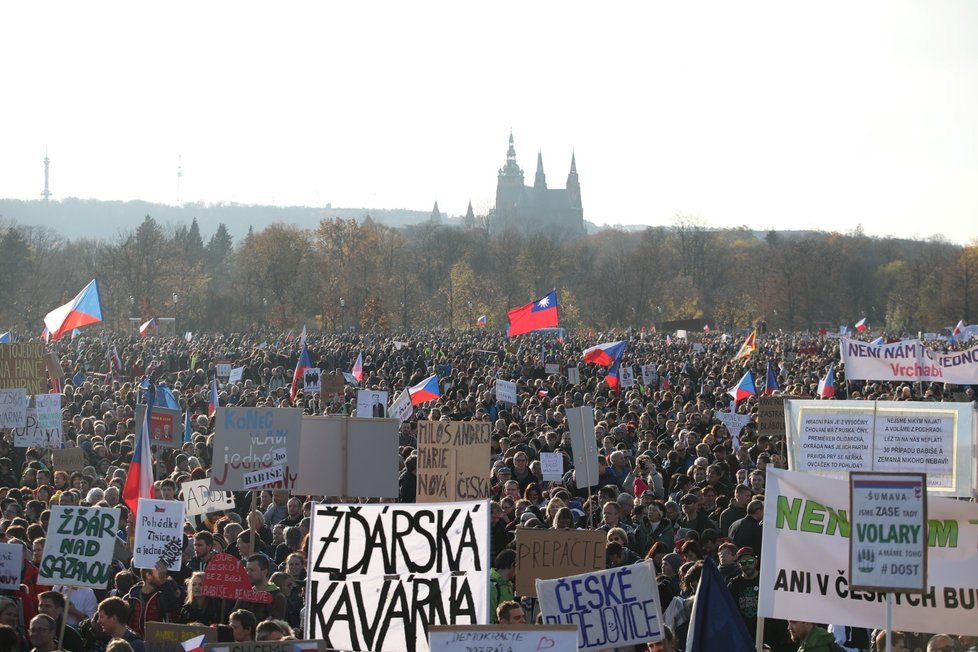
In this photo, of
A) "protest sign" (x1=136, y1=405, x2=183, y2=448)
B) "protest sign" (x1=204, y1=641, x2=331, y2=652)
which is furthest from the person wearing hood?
"protest sign" (x1=136, y1=405, x2=183, y2=448)

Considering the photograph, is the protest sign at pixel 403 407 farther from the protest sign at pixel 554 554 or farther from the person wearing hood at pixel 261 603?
the person wearing hood at pixel 261 603

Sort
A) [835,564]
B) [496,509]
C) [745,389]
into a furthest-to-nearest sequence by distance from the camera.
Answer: [745,389] → [496,509] → [835,564]

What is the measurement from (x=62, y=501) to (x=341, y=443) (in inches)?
103

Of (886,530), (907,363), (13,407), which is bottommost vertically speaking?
(13,407)

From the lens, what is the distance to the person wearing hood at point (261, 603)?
29.1 ft

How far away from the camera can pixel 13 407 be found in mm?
16688

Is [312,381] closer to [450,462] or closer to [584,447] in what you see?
[584,447]

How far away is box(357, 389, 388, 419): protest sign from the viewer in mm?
21125

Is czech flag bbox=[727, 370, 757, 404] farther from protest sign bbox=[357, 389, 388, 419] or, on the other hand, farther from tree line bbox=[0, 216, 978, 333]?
tree line bbox=[0, 216, 978, 333]

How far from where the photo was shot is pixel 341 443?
1139 cm

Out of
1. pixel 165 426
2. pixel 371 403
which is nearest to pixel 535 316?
pixel 371 403

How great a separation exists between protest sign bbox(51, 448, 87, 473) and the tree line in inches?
2237

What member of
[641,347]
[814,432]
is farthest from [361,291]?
[814,432]

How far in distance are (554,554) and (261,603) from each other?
85.5 inches
